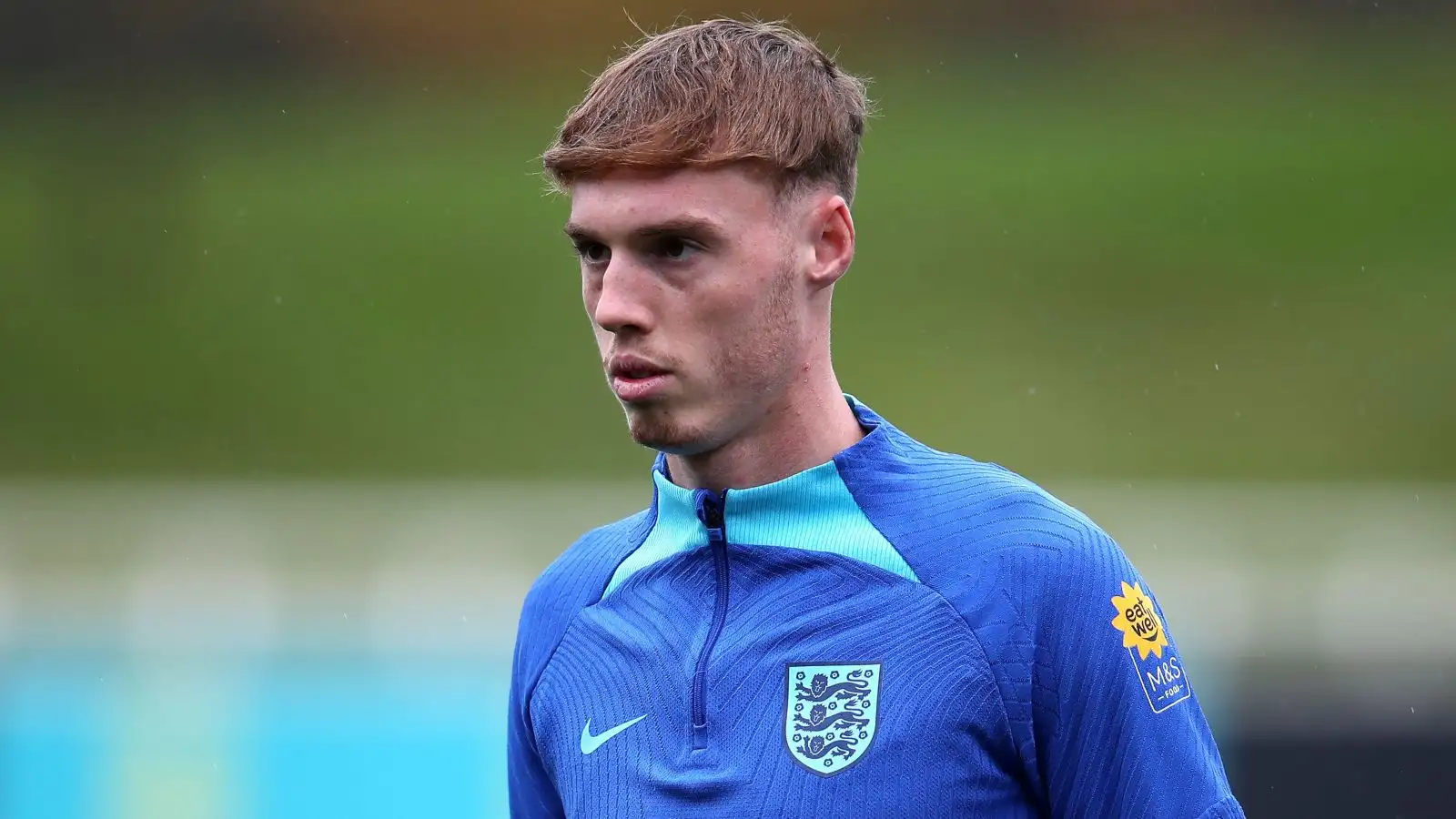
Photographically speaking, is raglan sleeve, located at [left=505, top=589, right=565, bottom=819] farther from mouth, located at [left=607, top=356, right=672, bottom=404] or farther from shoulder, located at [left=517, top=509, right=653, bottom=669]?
mouth, located at [left=607, top=356, right=672, bottom=404]

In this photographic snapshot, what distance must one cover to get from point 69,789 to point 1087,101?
12060 millimetres

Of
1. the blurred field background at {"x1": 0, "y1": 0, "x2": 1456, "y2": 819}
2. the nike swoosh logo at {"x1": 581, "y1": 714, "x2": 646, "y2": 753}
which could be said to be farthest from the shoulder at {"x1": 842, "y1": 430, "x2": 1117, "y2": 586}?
the blurred field background at {"x1": 0, "y1": 0, "x2": 1456, "y2": 819}

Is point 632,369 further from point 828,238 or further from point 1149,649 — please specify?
point 1149,649

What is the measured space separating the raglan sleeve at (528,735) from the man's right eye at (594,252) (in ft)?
1.69

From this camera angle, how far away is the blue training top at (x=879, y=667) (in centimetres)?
192

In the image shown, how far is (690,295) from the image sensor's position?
2012 millimetres

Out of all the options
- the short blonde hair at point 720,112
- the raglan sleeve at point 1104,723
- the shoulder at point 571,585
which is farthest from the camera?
the shoulder at point 571,585

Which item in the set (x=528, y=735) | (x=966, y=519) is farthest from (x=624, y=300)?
(x=528, y=735)

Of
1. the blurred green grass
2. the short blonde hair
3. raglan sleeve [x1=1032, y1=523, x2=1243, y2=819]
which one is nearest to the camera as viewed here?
raglan sleeve [x1=1032, y1=523, x2=1243, y2=819]

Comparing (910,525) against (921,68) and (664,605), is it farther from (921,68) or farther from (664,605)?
(921,68)

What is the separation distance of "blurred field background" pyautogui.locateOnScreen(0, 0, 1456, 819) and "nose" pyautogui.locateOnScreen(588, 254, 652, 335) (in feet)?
22.7

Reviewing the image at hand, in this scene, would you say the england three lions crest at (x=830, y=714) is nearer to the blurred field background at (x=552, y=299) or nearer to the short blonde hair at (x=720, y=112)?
the short blonde hair at (x=720, y=112)

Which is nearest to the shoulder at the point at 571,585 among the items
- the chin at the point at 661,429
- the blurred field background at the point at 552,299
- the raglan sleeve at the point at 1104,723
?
the chin at the point at 661,429

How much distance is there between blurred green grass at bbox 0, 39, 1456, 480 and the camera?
13.8 meters
